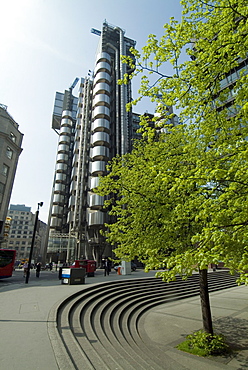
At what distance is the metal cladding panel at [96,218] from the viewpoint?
48.5 metres

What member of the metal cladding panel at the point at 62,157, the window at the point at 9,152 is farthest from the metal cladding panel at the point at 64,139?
the window at the point at 9,152

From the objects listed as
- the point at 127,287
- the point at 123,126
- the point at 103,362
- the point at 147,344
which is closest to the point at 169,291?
the point at 127,287

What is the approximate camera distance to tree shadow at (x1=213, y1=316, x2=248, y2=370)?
6299mm

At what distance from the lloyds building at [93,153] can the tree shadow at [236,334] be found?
40109 millimetres

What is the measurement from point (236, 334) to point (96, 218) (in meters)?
42.1

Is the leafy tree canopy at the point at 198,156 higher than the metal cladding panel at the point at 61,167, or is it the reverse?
the metal cladding panel at the point at 61,167

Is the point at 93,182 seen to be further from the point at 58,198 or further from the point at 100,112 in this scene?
the point at 58,198

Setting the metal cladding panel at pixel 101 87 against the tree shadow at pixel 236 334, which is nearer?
the tree shadow at pixel 236 334

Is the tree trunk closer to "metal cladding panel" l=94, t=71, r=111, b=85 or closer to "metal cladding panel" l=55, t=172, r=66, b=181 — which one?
"metal cladding panel" l=94, t=71, r=111, b=85

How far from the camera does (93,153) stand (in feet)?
178

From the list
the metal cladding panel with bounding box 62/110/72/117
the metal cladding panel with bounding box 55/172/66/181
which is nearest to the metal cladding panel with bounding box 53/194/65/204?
the metal cladding panel with bounding box 55/172/66/181

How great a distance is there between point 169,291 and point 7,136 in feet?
109

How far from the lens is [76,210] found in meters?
57.7

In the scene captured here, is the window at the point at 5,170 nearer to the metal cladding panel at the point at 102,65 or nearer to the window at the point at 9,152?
the window at the point at 9,152
